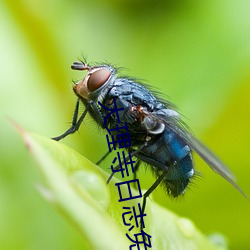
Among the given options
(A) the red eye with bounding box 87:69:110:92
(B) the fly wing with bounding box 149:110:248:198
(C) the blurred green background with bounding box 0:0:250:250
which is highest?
(A) the red eye with bounding box 87:69:110:92

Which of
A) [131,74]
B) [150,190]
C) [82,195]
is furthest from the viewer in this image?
[131,74]

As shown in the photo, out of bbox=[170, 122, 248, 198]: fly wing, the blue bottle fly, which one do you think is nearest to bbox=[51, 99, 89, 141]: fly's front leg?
the blue bottle fly

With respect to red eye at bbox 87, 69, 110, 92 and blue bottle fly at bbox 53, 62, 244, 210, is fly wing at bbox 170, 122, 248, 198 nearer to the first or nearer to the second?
blue bottle fly at bbox 53, 62, 244, 210

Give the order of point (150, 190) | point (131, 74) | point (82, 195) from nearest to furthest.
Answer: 1. point (82, 195)
2. point (150, 190)
3. point (131, 74)

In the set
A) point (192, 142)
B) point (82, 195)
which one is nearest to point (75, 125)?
point (192, 142)

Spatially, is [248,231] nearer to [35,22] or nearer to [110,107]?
[110,107]

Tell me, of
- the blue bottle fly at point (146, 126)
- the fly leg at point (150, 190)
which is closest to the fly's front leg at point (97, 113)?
the blue bottle fly at point (146, 126)

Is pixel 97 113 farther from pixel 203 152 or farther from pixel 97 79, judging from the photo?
pixel 203 152
